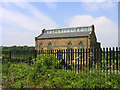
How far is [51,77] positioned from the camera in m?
5.79

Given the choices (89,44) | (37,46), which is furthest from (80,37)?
(37,46)

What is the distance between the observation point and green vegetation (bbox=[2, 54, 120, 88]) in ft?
16.6

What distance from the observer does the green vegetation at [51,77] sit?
16.6 feet

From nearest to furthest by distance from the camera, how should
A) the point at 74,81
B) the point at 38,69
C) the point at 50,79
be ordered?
the point at 74,81
the point at 50,79
the point at 38,69

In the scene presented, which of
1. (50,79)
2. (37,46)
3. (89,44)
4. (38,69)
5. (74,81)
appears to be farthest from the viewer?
(37,46)

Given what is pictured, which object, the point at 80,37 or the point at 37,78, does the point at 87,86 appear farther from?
the point at 80,37

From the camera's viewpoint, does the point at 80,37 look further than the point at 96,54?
Yes

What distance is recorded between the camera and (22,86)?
5.94m

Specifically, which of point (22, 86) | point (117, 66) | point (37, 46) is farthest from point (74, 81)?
point (37, 46)

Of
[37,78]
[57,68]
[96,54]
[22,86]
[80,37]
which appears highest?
[80,37]

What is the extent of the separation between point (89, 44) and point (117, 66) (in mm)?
14555

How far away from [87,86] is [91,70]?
38.7 inches

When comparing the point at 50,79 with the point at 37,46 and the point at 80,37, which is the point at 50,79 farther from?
the point at 37,46

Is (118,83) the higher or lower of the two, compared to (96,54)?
lower
